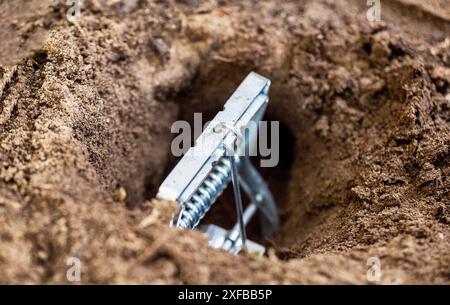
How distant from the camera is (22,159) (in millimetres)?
1582

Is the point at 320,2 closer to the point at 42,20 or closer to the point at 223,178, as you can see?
the point at 223,178

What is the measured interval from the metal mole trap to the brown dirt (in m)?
0.14

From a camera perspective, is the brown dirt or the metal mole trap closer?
the brown dirt

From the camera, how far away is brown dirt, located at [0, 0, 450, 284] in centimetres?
142

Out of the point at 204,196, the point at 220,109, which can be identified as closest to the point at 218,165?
the point at 204,196

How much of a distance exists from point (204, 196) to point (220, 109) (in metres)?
0.64

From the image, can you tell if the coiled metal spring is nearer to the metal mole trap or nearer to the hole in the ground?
the metal mole trap

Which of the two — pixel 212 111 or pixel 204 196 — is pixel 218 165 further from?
pixel 212 111

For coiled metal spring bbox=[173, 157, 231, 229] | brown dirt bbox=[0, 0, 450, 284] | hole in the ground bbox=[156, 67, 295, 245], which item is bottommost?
hole in the ground bbox=[156, 67, 295, 245]

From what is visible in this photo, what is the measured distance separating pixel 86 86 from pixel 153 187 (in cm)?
54

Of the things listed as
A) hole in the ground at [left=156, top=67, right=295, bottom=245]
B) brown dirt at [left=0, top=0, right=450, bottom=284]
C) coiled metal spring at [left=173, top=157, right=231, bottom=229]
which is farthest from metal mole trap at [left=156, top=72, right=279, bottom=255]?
hole in the ground at [left=156, top=67, right=295, bottom=245]

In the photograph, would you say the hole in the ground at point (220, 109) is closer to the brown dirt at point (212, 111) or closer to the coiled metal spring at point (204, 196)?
the brown dirt at point (212, 111)

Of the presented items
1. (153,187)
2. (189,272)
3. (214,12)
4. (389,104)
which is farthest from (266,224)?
(189,272)

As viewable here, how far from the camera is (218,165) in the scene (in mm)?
1862
